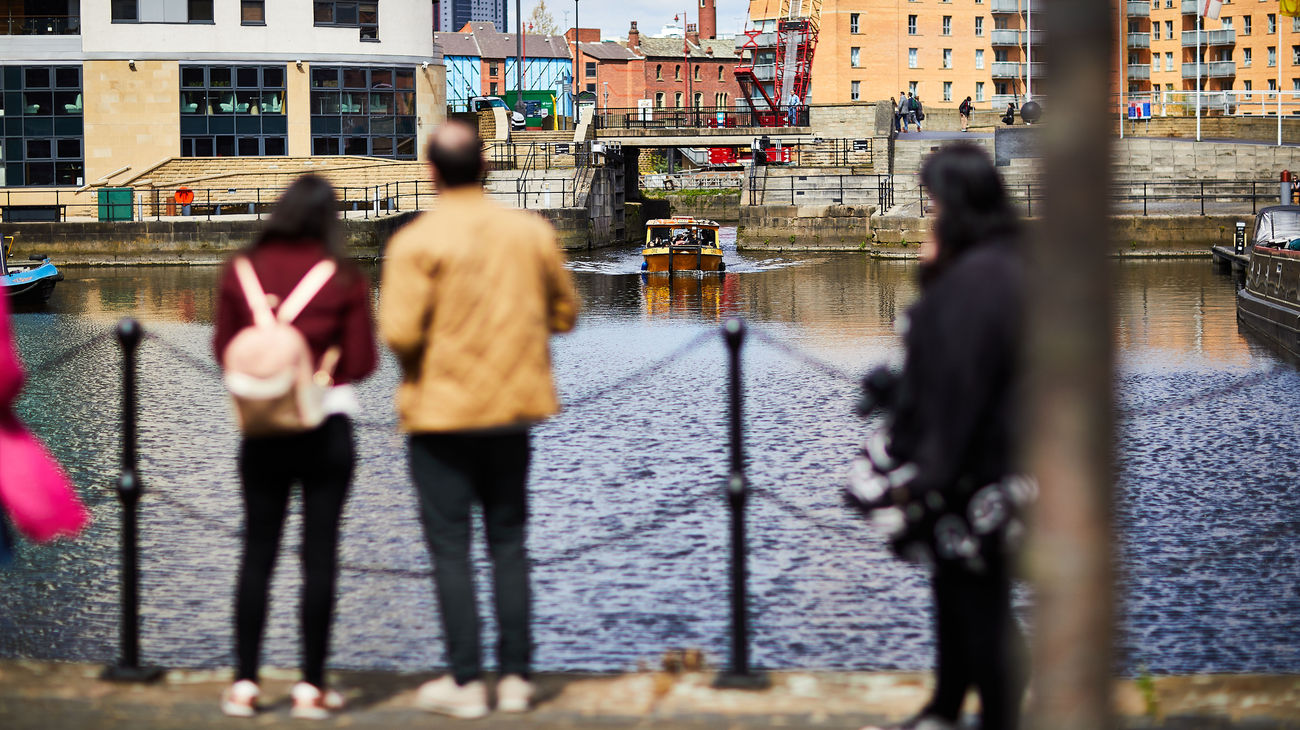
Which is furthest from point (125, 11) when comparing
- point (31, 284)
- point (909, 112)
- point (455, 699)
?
point (455, 699)

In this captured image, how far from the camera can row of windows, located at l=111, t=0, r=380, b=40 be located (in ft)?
188

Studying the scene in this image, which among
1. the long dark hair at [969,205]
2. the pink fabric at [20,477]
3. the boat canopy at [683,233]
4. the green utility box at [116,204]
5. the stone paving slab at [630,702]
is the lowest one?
the stone paving slab at [630,702]

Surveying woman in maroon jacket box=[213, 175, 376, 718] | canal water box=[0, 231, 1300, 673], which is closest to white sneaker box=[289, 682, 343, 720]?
woman in maroon jacket box=[213, 175, 376, 718]

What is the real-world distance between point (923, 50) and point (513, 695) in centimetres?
10054

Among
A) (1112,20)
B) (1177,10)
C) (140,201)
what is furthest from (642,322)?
(1177,10)

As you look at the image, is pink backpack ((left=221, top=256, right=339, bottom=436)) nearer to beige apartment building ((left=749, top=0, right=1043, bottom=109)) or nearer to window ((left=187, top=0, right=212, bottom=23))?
window ((left=187, top=0, right=212, bottom=23))

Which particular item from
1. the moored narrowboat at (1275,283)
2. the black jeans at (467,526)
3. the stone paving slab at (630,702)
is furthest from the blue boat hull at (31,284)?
the black jeans at (467,526)

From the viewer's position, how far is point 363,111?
2330 inches

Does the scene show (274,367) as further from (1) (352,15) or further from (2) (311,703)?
(1) (352,15)

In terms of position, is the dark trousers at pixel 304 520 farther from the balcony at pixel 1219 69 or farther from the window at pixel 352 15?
the balcony at pixel 1219 69

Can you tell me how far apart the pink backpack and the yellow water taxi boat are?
37.7m

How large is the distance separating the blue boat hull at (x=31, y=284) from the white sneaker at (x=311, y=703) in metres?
28.0

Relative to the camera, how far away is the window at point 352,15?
58.8 m

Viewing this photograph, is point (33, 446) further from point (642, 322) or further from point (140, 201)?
point (140, 201)
